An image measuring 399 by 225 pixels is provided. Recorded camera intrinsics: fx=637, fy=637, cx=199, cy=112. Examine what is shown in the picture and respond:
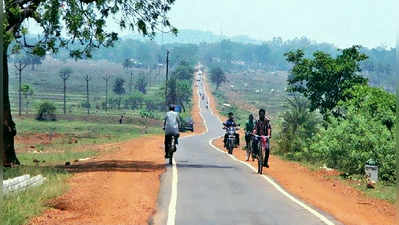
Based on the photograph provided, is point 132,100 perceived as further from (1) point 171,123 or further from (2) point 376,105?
(1) point 171,123

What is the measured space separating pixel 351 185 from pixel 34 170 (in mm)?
9950

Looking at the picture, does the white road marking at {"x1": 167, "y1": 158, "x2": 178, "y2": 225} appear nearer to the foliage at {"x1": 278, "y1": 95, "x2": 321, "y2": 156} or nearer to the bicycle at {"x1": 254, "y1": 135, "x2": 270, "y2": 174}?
the bicycle at {"x1": 254, "y1": 135, "x2": 270, "y2": 174}

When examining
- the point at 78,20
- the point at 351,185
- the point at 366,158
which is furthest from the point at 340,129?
the point at 78,20

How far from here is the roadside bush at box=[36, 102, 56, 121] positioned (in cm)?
9994

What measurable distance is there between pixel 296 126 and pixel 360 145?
13.0m

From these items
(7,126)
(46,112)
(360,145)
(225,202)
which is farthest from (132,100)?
(225,202)

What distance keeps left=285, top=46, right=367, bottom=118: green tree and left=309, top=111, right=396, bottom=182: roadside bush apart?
19.1 metres

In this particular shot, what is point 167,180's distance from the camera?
57.8 feet

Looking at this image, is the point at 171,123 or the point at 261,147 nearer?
the point at 261,147

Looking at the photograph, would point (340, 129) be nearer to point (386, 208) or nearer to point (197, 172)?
point (197, 172)

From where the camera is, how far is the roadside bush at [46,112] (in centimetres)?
9994

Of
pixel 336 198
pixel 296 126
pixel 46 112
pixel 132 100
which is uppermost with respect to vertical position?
pixel 336 198

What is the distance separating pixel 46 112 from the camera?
10100 centimetres

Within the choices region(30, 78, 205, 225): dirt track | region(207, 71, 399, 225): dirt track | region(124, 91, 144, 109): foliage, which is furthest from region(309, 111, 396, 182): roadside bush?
region(124, 91, 144, 109): foliage
